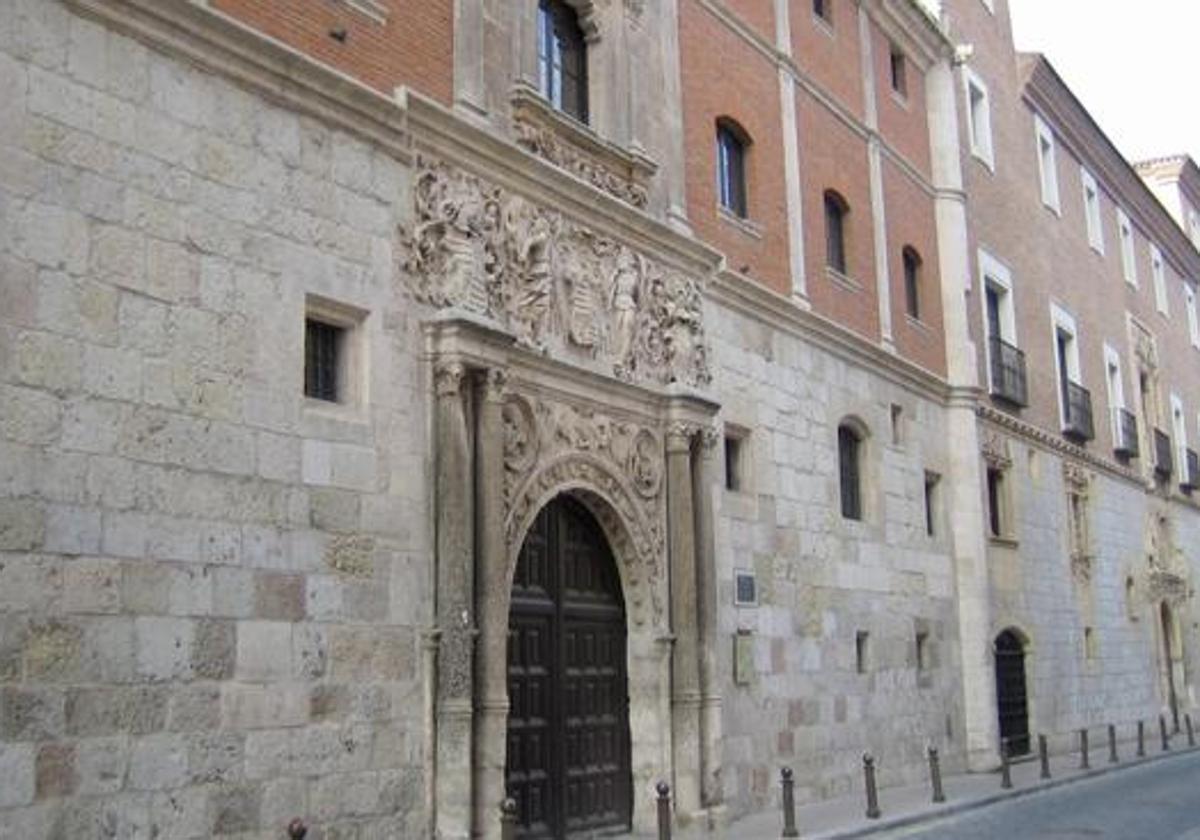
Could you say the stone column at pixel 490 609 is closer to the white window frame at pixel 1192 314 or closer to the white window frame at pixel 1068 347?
the white window frame at pixel 1068 347

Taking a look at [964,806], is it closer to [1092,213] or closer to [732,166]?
[732,166]

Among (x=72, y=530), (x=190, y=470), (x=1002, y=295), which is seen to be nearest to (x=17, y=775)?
(x=72, y=530)

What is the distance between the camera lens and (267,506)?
9.73 m

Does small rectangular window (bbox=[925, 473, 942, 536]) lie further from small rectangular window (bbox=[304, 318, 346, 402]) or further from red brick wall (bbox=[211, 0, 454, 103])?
small rectangular window (bbox=[304, 318, 346, 402])

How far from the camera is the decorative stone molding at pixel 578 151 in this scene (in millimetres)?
12953

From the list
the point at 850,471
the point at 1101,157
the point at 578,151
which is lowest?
the point at 850,471

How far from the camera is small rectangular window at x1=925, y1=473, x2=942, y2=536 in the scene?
72.7 ft

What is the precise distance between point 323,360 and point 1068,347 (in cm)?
2366

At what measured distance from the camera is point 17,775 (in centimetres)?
780

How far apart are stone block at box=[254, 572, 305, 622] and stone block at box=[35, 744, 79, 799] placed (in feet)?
5.62

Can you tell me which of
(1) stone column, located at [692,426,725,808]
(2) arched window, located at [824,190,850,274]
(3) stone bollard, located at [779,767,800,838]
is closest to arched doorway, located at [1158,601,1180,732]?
(2) arched window, located at [824,190,850,274]

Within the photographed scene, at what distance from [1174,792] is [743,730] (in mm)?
7149

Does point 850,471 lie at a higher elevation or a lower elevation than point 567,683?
higher

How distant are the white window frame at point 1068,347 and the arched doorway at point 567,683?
1771cm
